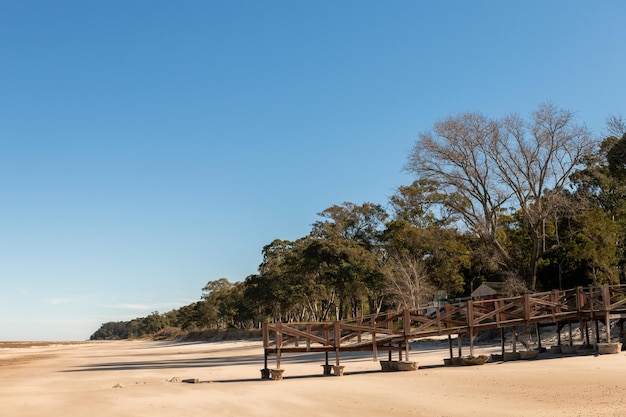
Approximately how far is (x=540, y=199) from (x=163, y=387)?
26.3 m

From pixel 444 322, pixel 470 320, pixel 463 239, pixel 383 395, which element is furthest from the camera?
pixel 463 239

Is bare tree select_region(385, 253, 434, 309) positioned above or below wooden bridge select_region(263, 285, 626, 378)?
above

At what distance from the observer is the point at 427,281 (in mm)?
54812

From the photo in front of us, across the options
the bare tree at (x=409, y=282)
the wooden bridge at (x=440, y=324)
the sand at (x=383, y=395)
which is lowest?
the sand at (x=383, y=395)

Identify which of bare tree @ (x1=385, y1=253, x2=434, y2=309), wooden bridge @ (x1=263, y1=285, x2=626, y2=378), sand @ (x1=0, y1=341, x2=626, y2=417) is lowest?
sand @ (x1=0, y1=341, x2=626, y2=417)

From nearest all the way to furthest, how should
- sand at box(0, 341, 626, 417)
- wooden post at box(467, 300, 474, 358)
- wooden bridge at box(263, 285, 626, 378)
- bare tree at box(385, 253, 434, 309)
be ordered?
sand at box(0, 341, 626, 417) → wooden bridge at box(263, 285, 626, 378) → wooden post at box(467, 300, 474, 358) → bare tree at box(385, 253, 434, 309)

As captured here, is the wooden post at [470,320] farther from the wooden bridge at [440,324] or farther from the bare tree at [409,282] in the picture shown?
the bare tree at [409,282]

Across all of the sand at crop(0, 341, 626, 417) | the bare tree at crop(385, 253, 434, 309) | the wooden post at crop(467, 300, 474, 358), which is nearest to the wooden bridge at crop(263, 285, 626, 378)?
the wooden post at crop(467, 300, 474, 358)

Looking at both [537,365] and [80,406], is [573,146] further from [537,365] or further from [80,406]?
[80,406]

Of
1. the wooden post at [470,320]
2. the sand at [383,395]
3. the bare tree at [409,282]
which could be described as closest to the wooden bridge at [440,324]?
the wooden post at [470,320]

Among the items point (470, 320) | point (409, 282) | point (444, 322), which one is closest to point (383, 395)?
point (470, 320)

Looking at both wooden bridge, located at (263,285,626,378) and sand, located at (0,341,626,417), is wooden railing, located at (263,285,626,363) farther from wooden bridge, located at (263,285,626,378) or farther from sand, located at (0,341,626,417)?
sand, located at (0,341,626,417)

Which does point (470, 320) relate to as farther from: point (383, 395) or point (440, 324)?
point (383, 395)

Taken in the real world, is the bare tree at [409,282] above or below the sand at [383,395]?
above
